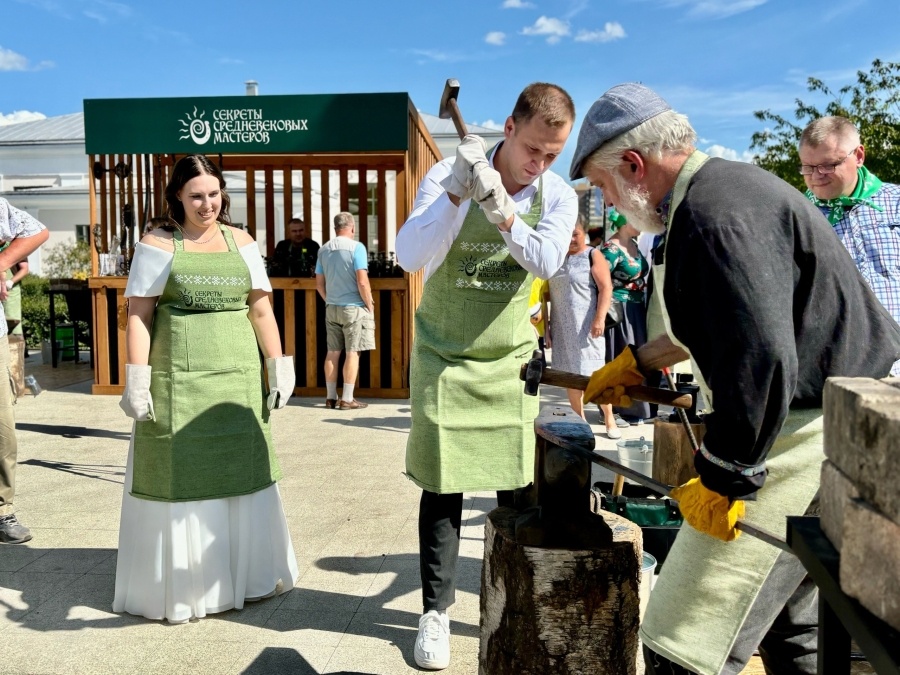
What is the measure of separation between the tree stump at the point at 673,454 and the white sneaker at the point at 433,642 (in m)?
1.46

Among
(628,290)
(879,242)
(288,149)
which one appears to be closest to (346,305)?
(288,149)

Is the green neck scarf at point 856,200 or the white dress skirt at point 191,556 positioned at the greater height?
the green neck scarf at point 856,200

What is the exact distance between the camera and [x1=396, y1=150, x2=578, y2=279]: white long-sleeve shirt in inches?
116

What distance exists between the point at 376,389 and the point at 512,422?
6.17 meters

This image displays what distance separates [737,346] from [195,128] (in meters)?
8.36

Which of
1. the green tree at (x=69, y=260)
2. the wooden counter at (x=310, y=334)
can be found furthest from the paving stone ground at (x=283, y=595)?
the green tree at (x=69, y=260)

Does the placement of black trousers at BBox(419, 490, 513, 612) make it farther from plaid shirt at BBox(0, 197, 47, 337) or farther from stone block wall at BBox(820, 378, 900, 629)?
plaid shirt at BBox(0, 197, 47, 337)

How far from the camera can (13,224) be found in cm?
461

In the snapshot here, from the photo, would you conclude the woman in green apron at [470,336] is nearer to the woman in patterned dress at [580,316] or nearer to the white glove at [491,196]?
the white glove at [491,196]

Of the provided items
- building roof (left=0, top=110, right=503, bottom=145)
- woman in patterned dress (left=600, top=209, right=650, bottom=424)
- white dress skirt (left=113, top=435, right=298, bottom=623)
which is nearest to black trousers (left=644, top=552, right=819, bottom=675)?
white dress skirt (left=113, top=435, right=298, bottom=623)

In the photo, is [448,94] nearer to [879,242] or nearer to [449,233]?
[449,233]

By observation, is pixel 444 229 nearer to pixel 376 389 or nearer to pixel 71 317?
pixel 376 389

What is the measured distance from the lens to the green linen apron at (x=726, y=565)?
195 centimetres

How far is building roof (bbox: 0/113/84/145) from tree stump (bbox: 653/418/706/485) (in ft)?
122
